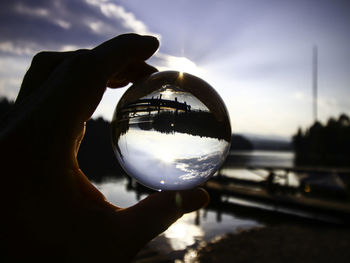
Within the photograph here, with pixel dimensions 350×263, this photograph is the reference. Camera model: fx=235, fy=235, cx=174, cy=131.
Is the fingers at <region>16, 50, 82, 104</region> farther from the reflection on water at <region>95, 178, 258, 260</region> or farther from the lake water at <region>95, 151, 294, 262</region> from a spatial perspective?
the reflection on water at <region>95, 178, 258, 260</region>

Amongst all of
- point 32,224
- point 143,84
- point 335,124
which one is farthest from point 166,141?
point 335,124

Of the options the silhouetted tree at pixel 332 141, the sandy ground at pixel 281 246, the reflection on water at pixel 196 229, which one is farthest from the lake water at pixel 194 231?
the silhouetted tree at pixel 332 141

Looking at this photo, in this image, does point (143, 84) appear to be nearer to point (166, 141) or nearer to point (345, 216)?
point (166, 141)

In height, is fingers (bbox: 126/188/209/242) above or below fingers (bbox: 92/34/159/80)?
below

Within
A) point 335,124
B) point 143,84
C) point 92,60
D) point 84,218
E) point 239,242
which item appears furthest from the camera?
Answer: point 335,124

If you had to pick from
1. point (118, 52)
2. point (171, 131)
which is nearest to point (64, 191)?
point (171, 131)

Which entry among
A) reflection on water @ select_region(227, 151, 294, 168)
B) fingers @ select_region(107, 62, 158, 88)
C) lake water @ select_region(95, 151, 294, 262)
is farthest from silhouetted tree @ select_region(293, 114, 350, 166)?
fingers @ select_region(107, 62, 158, 88)
